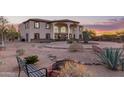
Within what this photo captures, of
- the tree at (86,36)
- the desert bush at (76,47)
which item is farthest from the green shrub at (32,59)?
the tree at (86,36)

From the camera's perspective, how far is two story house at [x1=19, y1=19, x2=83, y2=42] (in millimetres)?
5152

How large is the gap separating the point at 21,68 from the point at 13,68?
0.13m

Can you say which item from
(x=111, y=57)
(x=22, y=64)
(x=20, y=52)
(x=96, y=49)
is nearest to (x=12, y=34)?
(x=20, y=52)

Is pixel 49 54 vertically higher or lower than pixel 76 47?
lower

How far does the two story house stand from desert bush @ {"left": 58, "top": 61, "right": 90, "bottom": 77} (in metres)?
0.46

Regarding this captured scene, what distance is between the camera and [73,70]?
509 cm

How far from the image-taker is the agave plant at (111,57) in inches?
200

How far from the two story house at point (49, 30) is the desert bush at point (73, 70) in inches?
18.2

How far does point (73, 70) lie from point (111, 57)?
64 centimetres

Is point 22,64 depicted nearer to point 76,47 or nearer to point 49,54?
point 49,54

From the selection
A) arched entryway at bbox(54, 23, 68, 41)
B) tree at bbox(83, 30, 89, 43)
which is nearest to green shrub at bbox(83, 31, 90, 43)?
tree at bbox(83, 30, 89, 43)

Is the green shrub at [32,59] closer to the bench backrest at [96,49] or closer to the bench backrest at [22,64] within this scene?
the bench backrest at [22,64]
